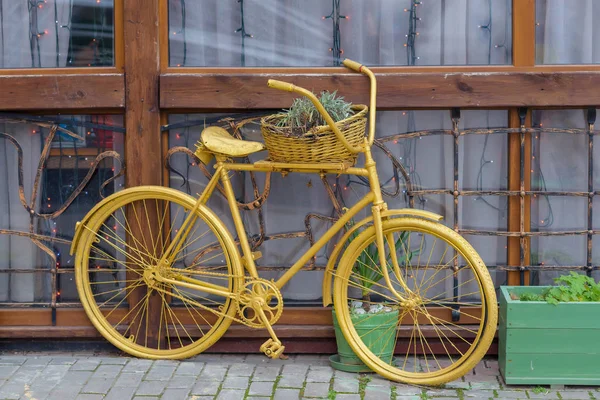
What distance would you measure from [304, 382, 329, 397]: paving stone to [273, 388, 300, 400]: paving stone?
52 millimetres

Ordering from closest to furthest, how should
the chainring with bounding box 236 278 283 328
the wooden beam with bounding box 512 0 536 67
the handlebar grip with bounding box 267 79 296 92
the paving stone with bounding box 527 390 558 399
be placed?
the handlebar grip with bounding box 267 79 296 92 < the paving stone with bounding box 527 390 558 399 < the chainring with bounding box 236 278 283 328 < the wooden beam with bounding box 512 0 536 67

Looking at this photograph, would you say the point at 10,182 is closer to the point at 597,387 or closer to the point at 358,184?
the point at 358,184

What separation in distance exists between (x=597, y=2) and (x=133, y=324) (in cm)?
353

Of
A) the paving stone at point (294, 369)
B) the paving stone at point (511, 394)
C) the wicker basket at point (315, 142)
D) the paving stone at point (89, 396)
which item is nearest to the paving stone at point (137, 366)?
the paving stone at point (89, 396)

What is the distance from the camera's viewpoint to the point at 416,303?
18.0 feet

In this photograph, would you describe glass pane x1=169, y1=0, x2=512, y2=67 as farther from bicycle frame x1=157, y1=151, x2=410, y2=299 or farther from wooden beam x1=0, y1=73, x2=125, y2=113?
bicycle frame x1=157, y1=151, x2=410, y2=299

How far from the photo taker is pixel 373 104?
5445 millimetres

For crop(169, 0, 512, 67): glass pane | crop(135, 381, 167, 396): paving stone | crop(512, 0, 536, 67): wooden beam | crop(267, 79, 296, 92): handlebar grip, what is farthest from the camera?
crop(169, 0, 512, 67): glass pane

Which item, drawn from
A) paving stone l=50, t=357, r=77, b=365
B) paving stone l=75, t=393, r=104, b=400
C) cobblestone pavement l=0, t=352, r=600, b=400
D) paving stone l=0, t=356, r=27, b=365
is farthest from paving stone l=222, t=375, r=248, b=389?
paving stone l=0, t=356, r=27, b=365

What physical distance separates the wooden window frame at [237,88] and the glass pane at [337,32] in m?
Result: 0.09

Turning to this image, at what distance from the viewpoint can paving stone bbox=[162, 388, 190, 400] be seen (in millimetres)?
5270

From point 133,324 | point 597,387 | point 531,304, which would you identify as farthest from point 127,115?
point 597,387

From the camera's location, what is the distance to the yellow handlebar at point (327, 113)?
5059mm

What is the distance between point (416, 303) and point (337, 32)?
177 cm
